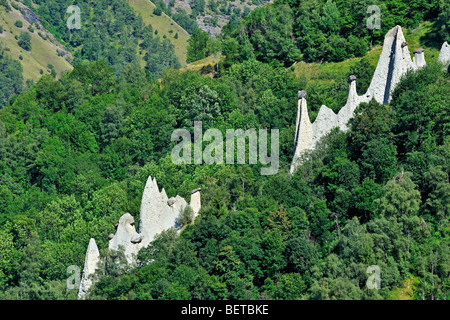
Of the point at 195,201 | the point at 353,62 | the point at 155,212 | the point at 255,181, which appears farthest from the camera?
the point at 353,62

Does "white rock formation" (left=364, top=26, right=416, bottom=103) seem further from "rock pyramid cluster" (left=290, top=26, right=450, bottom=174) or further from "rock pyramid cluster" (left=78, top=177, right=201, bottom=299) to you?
"rock pyramid cluster" (left=78, top=177, right=201, bottom=299)

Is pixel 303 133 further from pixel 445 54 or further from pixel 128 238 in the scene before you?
pixel 128 238

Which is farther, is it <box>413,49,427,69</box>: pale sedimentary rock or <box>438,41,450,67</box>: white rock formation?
<box>413,49,427,69</box>: pale sedimentary rock

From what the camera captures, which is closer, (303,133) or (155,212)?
(155,212)

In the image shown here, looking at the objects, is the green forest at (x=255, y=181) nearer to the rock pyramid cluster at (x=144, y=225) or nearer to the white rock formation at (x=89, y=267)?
the white rock formation at (x=89, y=267)

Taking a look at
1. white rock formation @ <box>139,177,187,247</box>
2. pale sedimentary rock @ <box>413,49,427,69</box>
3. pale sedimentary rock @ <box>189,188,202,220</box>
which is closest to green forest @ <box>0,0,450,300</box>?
pale sedimentary rock @ <box>189,188,202,220</box>

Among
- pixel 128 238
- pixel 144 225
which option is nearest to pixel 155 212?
pixel 144 225

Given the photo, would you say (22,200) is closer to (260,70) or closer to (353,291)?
(260,70)
